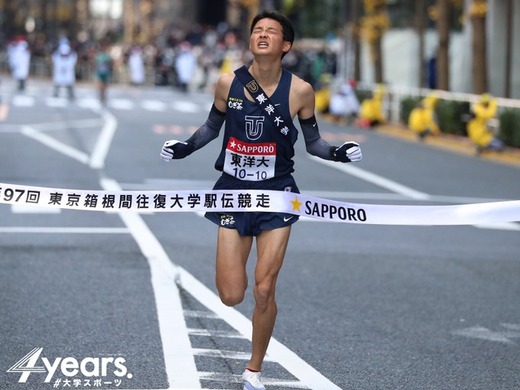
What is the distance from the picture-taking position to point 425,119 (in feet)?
108

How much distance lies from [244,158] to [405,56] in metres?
46.7

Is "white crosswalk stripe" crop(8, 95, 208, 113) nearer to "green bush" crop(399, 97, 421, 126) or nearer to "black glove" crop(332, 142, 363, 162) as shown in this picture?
"green bush" crop(399, 97, 421, 126)

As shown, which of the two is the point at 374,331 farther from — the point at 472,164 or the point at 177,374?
the point at 472,164

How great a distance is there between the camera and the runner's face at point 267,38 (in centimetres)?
695

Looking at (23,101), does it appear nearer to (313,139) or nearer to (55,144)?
(55,144)

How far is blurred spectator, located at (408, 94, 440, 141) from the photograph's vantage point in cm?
3275

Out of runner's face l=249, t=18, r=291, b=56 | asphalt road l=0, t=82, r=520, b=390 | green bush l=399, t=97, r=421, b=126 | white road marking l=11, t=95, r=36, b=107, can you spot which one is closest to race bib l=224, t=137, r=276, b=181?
runner's face l=249, t=18, r=291, b=56

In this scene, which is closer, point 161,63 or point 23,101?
point 23,101

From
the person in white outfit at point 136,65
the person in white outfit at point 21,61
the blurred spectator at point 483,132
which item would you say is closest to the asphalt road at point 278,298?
the blurred spectator at point 483,132

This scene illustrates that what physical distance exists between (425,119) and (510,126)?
15.5ft

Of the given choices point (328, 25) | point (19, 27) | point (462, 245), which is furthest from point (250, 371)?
point (19, 27)

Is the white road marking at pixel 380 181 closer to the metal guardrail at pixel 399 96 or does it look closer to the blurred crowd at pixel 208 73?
the blurred crowd at pixel 208 73

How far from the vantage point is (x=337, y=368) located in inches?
313

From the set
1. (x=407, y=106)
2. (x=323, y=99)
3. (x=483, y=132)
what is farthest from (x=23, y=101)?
(x=483, y=132)
